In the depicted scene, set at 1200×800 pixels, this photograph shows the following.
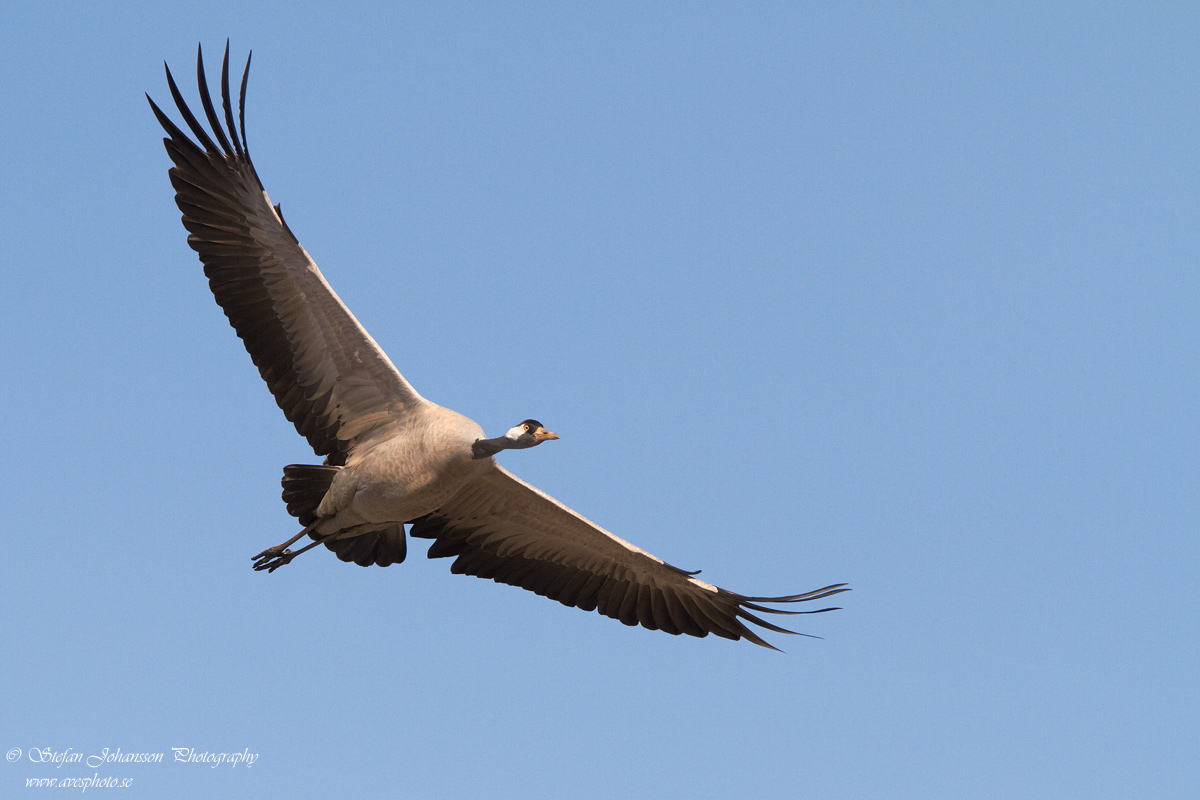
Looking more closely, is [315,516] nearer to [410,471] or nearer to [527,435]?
[410,471]

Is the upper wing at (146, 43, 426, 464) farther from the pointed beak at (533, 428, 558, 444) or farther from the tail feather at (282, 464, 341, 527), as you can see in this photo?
the pointed beak at (533, 428, 558, 444)

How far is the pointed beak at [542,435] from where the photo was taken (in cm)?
1180

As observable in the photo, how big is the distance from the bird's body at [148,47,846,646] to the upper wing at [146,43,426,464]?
14 millimetres

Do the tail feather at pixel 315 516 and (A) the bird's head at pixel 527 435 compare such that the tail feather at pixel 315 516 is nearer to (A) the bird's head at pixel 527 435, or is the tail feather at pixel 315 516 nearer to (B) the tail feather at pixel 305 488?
(B) the tail feather at pixel 305 488

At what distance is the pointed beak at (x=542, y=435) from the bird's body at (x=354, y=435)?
0.01 metres

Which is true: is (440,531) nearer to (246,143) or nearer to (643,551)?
(643,551)

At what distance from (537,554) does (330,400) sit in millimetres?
2903

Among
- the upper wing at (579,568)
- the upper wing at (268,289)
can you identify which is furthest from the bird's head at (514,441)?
the upper wing at (579,568)

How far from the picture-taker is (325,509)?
1263 cm

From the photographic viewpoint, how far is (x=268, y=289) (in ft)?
40.4

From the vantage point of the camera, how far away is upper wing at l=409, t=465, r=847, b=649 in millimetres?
13328

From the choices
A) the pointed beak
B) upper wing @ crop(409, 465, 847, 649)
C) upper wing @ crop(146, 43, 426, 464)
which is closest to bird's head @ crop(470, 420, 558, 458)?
the pointed beak

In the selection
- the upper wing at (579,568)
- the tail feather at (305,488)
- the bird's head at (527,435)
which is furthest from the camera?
the upper wing at (579,568)

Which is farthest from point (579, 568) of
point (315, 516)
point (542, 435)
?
point (315, 516)
